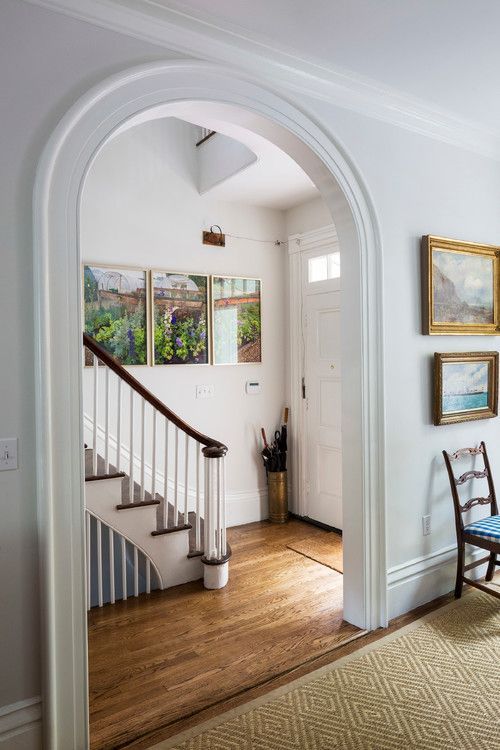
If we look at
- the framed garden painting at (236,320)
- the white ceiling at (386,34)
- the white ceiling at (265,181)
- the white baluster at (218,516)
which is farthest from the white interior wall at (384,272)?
the framed garden painting at (236,320)

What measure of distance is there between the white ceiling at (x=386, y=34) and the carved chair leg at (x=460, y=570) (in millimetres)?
2516

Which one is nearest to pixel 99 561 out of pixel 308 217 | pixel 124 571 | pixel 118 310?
pixel 124 571

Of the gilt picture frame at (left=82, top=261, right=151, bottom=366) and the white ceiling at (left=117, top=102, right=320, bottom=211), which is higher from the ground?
the white ceiling at (left=117, top=102, right=320, bottom=211)

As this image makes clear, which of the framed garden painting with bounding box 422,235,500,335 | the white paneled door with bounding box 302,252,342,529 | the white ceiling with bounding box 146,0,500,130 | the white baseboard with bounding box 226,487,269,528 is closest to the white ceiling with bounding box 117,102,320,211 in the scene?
the white ceiling with bounding box 146,0,500,130

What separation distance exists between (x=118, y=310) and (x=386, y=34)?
2.45 metres

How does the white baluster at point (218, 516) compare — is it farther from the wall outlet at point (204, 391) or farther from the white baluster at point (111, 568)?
the wall outlet at point (204, 391)

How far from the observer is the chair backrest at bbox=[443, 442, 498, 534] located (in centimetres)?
292

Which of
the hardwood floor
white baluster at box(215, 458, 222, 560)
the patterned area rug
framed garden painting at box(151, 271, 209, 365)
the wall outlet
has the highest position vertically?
framed garden painting at box(151, 271, 209, 365)

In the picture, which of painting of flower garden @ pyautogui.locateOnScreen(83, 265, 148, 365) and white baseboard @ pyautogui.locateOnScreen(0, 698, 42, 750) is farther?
painting of flower garden @ pyautogui.locateOnScreen(83, 265, 148, 365)

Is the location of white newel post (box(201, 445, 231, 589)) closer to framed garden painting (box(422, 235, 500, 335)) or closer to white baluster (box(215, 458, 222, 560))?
white baluster (box(215, 458, 222, 560))

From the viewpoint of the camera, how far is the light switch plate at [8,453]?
1.72 m

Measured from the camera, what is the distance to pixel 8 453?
5.70 ft

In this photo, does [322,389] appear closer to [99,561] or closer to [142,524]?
[142,524]

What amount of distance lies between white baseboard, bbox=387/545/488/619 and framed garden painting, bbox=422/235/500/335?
1.33 meters
